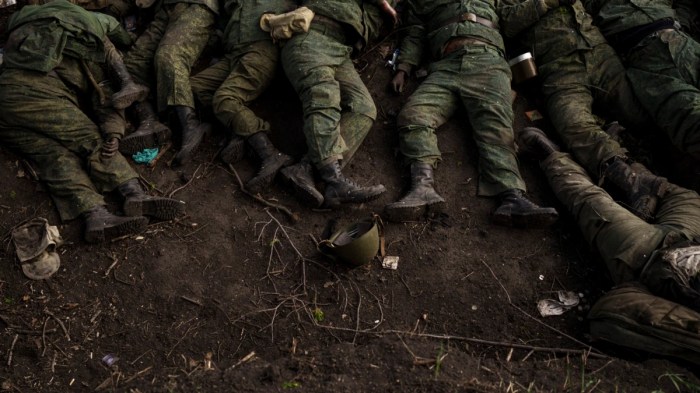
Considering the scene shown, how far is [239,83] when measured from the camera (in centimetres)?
511

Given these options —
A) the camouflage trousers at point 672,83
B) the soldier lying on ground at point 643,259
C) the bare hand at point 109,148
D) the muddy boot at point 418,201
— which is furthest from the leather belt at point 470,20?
the bare hand at point 109,148

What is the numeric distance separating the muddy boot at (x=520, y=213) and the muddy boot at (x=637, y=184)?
0.69m

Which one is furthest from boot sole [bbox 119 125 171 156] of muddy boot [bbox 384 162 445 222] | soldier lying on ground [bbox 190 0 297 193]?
muddy boot [bbox 384 162 445 222]

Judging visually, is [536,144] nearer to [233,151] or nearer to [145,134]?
[233,151]

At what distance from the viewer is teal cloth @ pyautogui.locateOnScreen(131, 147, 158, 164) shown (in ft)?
16.3

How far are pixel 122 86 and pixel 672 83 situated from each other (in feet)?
14.7

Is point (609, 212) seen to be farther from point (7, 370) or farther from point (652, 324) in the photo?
point (7, 370)

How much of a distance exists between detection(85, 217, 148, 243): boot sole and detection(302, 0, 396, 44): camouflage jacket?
2.30m

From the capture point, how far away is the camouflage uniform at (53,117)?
15.1 feet

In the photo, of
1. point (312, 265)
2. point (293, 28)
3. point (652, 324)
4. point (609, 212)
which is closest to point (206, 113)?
point (293, 28)

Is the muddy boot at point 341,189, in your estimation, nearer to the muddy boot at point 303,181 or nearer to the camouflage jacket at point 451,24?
the muddy boot at point 303,181

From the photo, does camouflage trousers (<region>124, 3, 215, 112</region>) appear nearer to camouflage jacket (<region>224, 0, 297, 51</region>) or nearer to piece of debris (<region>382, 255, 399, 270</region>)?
camouflage jacket (<region>224, 0, 297, 51</region>)

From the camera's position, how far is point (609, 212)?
4.45 m

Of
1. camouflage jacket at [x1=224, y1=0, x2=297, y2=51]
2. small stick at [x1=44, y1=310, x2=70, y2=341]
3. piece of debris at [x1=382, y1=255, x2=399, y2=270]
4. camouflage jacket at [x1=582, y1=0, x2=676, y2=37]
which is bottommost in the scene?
small stick at [x1=44, y1=310, x2=70, y2=341]
